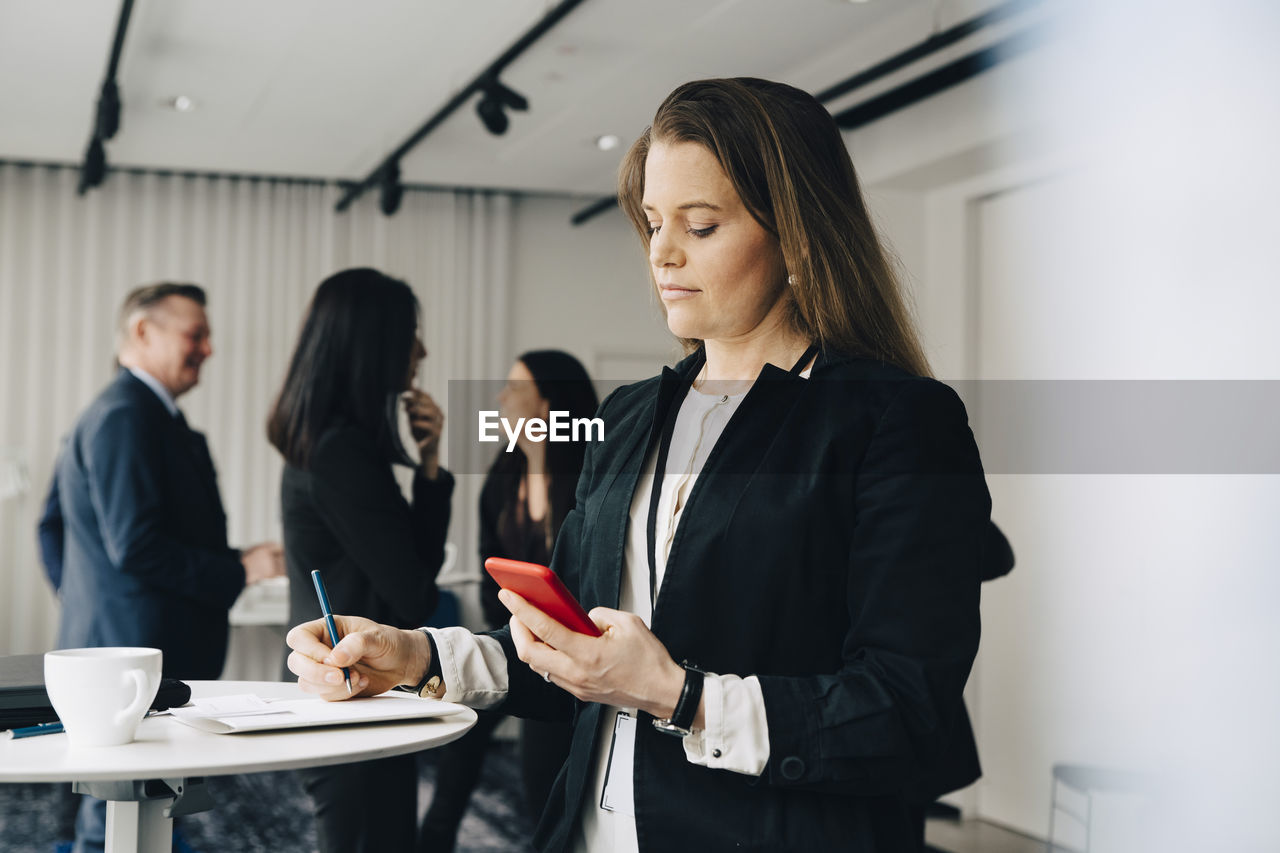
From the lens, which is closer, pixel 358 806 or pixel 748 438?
pixel 748 438

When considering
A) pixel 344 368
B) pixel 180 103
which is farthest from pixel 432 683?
pixel 180 103

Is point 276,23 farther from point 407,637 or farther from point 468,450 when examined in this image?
point 407,637

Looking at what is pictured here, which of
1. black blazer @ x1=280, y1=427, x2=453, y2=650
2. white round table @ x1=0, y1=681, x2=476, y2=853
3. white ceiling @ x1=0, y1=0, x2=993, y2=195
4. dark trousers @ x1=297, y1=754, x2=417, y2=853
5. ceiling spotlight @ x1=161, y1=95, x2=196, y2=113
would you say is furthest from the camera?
ceiling spotlight @ x1=161, y1=95, x2=196, y2=113

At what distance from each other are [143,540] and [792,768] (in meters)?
2.05

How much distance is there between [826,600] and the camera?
106 cm

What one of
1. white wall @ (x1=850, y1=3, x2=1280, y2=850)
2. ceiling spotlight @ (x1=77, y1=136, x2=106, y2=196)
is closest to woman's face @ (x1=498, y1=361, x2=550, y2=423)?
white wall @ (x1=850, y1=3, x2=1280, y2=850)

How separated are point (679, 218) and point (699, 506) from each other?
0.28 metres

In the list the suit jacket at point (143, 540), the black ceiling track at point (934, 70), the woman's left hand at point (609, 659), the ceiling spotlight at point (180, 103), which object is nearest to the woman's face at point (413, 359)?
the suit jacket at point (143, 540)

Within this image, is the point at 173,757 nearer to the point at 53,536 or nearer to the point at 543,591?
the point at 543,591

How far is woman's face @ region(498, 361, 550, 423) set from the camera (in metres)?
3.21

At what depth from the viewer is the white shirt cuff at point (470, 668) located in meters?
1.22

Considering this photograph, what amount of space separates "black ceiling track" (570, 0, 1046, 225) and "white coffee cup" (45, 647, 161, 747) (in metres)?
3.06

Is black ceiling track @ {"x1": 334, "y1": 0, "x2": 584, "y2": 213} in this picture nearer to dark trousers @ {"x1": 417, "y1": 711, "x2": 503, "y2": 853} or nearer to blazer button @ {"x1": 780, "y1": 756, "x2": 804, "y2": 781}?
dark trousers @ {"x1": 417, "y1": 711, "x2": 503, "y2": 853}

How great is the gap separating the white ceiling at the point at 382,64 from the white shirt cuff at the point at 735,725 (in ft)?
10.0
